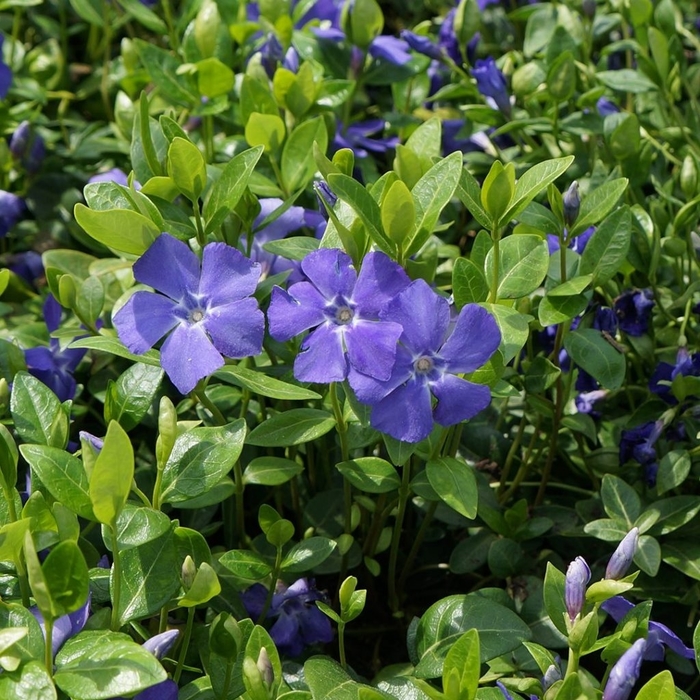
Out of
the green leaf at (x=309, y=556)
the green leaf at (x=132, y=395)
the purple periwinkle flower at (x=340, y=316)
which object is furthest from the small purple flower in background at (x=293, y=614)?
the purple periwinkle flower at (x=340, y=316)

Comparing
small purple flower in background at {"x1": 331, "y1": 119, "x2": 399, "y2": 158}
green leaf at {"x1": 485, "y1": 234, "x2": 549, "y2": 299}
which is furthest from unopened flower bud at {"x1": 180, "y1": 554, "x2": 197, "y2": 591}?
small purple flower in background at {"x1": 331, "y1": 119, "x2": 399, "y2": 158}

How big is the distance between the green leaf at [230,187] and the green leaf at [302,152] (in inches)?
11.9

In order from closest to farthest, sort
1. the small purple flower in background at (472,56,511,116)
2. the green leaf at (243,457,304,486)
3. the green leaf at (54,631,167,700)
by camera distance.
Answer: the green leaf at (54,631,167,700) < the green leaf at (243,457,304,486) < the small purple flower in background at (472,56,511,116)

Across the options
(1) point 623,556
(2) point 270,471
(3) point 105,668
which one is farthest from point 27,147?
(1) point 623,556

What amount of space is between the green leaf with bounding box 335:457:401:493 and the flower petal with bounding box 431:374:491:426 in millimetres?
187

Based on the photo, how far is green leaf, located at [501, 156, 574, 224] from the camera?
132 cm

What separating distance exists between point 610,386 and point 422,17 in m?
1.91

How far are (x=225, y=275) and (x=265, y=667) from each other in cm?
51


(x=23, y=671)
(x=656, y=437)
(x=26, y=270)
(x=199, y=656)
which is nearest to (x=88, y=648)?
(x=23, y=671)

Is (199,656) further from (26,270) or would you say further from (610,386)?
(26,270)

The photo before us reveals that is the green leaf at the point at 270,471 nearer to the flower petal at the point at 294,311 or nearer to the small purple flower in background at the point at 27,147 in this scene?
the flower petal at the point at 294,311

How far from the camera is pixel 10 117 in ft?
7.57

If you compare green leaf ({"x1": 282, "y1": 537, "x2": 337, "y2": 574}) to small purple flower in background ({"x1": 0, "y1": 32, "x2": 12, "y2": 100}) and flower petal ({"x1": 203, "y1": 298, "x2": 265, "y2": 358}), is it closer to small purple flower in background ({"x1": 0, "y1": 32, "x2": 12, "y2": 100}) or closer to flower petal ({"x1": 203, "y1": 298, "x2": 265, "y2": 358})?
flower petal ({"x1": 203, "y1": 298, "x2": 265, "y2": 358})

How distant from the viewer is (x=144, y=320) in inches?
52.5
